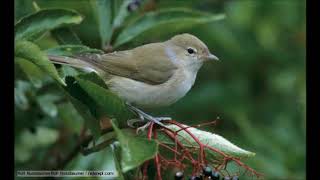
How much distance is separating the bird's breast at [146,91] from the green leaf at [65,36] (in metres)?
0.25

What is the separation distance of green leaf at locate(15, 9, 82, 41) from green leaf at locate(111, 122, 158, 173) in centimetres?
74

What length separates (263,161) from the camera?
4.19 m

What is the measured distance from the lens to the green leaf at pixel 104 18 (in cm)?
335

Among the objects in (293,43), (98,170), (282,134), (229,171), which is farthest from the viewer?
(293,43)

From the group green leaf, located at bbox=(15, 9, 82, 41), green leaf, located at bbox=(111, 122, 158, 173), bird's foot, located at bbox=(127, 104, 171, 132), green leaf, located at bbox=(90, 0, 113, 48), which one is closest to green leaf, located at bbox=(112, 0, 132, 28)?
green leaf, located at bbox=(90, 0, 113, 48)

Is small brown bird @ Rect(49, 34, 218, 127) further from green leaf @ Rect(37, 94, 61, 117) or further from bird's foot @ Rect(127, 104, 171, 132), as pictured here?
green leaf @ Rect(37, 94, 61, 117)

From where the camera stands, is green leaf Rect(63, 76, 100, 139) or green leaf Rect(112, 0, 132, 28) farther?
green leaf Rect(112, 0, 132, 28)

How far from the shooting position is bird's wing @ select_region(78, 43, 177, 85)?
3.31 meters

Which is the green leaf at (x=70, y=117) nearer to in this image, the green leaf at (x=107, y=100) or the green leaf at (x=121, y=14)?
the green leaf at (x=121, y=14)

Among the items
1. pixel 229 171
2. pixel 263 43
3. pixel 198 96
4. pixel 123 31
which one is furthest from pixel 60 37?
pixel 263 43

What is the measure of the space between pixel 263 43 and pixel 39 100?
1.90m

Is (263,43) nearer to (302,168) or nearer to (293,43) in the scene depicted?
(293,43)

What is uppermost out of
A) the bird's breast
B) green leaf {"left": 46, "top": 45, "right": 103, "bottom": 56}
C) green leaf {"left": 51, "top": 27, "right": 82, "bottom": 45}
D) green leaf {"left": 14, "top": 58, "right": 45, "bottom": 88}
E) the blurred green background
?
green leaf {"left": 46, "top": 45, "right": 103, "bottom": 56}

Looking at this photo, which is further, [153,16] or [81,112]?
[153,16]
